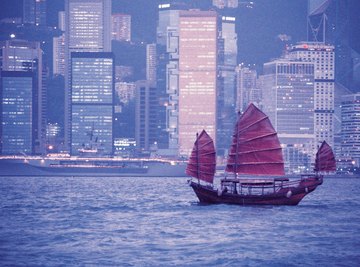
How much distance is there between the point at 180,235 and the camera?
60.6 metres

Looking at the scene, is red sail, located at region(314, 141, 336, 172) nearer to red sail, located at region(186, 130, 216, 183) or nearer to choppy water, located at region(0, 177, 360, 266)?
choppy water, located at region(0, 177, 360, 266)

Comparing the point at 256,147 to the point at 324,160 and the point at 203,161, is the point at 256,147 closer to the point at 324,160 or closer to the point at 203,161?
the point at 203,161

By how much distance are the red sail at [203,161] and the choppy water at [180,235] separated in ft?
9.27

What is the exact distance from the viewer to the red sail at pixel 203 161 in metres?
87.4

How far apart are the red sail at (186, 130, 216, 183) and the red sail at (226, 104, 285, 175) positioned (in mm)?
2495

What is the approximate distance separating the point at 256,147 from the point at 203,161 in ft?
17.2

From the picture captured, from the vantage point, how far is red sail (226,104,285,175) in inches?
3354

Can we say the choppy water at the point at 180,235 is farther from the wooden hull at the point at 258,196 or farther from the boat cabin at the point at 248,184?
the boat cabin at the point at 248,184

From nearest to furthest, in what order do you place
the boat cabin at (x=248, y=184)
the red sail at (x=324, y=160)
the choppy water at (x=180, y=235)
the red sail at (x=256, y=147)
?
the choppy water at (x=180, y=235) < the boat cabin at (x=248, y=184) < the red sail at (x=256, y=147) < the red sail at (x=324, y=160)

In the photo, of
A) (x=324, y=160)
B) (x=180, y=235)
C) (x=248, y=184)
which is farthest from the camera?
(x=324, y=160)

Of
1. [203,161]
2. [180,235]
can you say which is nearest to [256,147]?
[203,161]

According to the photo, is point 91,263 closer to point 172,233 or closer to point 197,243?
point 197,243

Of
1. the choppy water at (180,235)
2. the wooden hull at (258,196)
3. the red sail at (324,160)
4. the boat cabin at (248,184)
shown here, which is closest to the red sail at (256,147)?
the boat cabin at (248,184)

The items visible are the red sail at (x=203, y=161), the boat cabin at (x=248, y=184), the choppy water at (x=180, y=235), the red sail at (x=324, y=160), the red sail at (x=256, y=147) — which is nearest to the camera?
the choppy water at (x=180, y=235)
